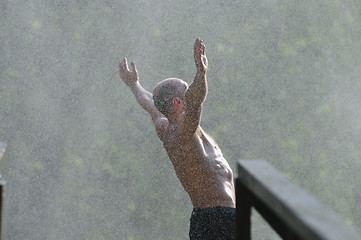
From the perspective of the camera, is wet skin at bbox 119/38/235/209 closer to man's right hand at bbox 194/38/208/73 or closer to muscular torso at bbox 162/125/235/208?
muscular torso at bbox 162/125/235/208

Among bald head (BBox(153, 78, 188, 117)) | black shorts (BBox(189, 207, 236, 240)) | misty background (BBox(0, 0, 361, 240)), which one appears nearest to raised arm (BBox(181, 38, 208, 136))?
bald head (BBox(153, 78, 188, 117))

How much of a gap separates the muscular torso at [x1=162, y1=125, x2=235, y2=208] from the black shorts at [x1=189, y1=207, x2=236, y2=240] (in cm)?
3

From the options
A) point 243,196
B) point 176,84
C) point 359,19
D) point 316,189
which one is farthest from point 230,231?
point 359,19

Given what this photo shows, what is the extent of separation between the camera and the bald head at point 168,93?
3.01 metres

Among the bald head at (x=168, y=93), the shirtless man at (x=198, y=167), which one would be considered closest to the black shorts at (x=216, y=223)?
the shirtless man at (x=198, y=167)

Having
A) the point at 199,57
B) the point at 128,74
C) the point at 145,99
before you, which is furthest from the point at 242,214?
the point at 128,74

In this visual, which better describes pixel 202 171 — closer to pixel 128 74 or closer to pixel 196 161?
pixel 196 161

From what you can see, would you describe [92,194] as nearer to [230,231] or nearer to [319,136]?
[319,136]

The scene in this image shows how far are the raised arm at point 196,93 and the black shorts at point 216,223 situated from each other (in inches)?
14.3

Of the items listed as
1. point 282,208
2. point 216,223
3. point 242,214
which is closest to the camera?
point 282,208

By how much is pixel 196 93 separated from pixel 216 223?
0.63 metres

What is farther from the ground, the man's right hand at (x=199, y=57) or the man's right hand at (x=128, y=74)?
the man's right hand at (x=199, y=57)

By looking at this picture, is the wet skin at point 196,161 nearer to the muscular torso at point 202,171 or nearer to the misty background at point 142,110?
the muscular torso at point 202,171

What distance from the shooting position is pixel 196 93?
2570 mm
